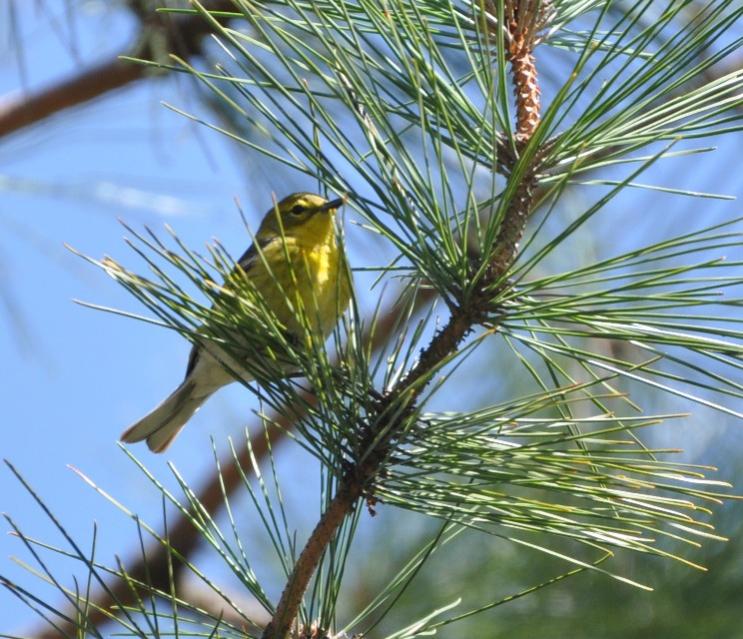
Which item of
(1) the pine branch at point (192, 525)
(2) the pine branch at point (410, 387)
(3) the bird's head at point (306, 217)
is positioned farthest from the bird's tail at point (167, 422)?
(2) the pine branch at point (410, 387)

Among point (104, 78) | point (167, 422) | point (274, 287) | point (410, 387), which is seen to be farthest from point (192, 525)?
point (410, 387)

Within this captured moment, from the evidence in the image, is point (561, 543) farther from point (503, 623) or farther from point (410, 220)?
point (410, 220)

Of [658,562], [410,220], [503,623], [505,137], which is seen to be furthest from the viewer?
[503,623]

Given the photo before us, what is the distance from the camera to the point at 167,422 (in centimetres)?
282

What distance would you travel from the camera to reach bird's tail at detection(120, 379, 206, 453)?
280cm

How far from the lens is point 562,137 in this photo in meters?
1.33

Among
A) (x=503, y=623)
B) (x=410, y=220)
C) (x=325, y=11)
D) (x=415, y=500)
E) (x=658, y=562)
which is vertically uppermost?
(x=325, y=11)

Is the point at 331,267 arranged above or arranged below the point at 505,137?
below

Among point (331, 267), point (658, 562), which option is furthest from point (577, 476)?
point (658, 562)

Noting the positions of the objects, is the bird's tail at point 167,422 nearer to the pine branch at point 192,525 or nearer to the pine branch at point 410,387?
the pine branch at point 192,525

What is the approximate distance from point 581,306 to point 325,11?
0.51 meters

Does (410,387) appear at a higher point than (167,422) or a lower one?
higher

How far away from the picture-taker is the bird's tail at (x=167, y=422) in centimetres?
280

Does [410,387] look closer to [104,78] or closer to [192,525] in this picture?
[104,78]
